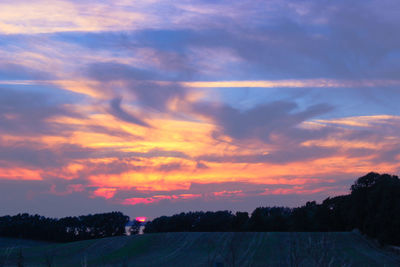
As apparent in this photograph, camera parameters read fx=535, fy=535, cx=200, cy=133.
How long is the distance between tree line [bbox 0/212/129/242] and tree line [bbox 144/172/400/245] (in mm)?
6444

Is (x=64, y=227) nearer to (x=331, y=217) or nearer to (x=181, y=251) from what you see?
(x=181, y=251)

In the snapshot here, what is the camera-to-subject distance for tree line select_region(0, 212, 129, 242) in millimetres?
97688

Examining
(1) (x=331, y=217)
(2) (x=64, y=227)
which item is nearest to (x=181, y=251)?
(1) (x=331, y=217)

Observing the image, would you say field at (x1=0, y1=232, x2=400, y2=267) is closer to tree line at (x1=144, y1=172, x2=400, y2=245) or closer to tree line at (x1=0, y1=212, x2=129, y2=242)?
tree line at (x1=144, y1=172, x2=400, y2=245)

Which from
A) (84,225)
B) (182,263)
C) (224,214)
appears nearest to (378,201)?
(182,263)

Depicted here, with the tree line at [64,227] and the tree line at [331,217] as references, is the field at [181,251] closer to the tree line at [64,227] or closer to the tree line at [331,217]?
the tree line at [331,217]

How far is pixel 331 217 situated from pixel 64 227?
48703 mm

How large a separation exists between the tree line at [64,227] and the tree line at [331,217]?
254 inches

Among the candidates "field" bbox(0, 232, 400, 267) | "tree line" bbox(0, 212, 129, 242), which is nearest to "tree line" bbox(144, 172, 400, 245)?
"field" bbox(0, 232, 400, 267)

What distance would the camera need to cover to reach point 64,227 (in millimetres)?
99125

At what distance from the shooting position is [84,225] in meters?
101

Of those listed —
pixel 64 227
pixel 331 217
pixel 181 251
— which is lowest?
pixel 181 251

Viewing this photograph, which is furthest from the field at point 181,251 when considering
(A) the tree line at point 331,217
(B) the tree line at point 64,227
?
(B) the tree line at point 64,227

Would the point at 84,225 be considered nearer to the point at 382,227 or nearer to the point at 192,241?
the point at 192,241
